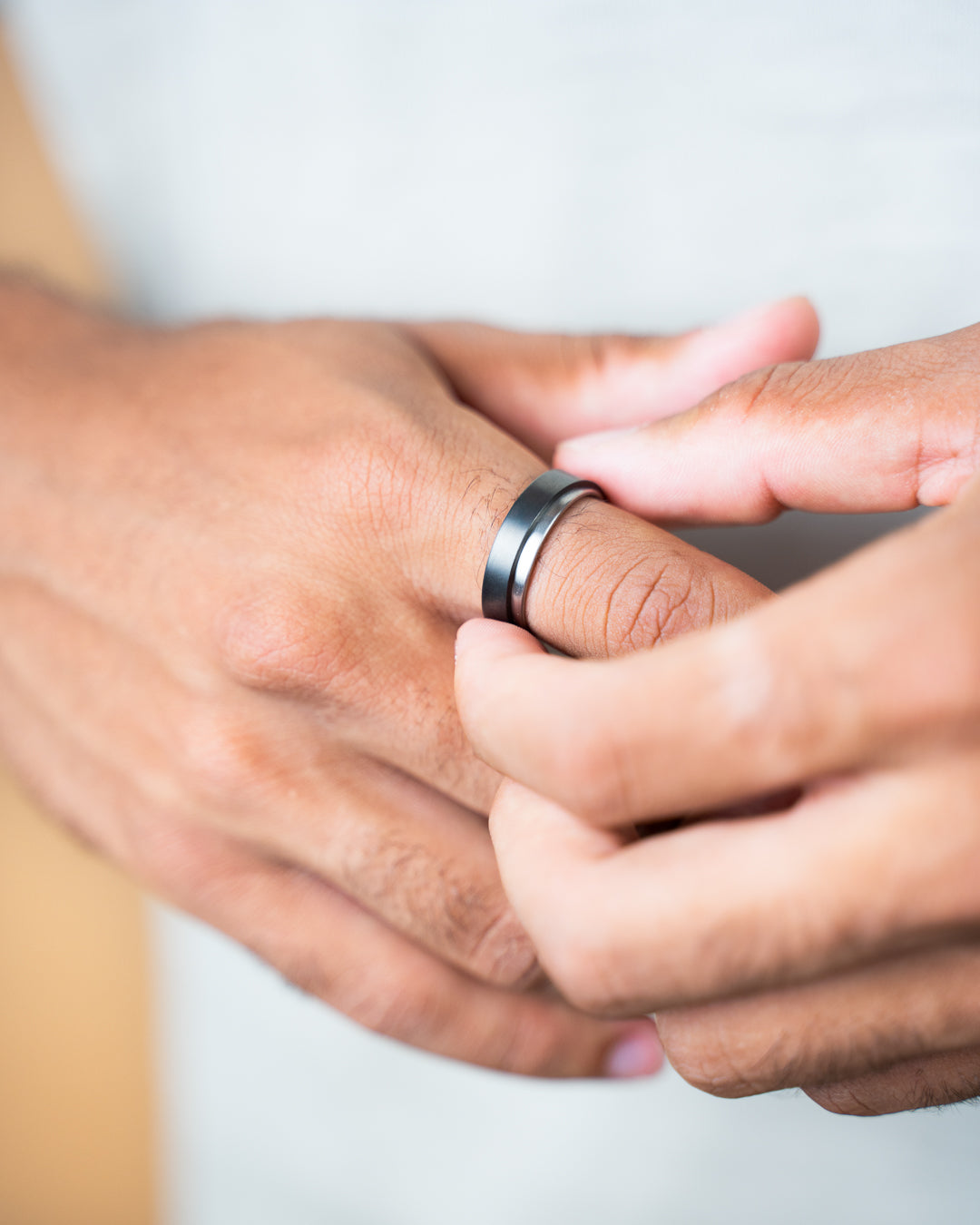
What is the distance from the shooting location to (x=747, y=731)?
0.36m

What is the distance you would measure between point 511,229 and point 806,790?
70cm

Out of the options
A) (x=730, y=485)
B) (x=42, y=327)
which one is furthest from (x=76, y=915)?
(x=730, y=485)

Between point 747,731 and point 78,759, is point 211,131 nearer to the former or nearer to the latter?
point 78,759

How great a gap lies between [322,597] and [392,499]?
0.09 metres

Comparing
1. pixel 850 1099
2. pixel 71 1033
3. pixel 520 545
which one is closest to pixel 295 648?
pixel 520 545

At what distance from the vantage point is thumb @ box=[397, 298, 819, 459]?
0.67m

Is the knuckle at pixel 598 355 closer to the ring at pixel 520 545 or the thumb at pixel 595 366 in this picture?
the thumb at pixel 595 366

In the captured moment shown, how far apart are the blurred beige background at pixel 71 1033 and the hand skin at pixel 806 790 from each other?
42.0 inches

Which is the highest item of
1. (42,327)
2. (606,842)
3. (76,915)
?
(42,327)

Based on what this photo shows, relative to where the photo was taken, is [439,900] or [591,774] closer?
[591,774]

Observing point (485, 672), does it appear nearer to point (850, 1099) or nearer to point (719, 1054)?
point (719, 1054)

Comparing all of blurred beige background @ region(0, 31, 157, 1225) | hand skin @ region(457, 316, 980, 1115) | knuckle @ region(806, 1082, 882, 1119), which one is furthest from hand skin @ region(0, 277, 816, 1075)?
blurred beige background @ region(0, 31, 157, 1225)

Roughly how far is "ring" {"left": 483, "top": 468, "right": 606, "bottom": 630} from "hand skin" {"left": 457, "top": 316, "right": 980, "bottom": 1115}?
49 mm

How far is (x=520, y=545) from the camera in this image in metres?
0.58
